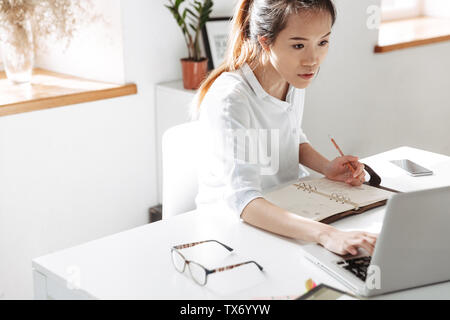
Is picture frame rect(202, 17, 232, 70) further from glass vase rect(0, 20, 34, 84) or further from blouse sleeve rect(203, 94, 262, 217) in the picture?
blouse sleeve rect(203, 94, 262, 217)

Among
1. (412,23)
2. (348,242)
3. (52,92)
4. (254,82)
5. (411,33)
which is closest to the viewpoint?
(348,242)

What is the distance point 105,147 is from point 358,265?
141cm

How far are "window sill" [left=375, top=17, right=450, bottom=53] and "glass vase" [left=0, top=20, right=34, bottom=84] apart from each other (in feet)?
5.34

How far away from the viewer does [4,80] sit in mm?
2420

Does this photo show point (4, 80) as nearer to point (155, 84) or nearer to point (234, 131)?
point (155, 84)

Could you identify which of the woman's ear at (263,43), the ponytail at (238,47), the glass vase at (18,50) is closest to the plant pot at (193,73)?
the glass vase at (18,50)

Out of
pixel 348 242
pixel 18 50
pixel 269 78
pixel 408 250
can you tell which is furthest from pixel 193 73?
pixel 408 250

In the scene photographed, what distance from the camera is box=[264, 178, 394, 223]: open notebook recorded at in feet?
4.60

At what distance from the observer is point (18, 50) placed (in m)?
2.26

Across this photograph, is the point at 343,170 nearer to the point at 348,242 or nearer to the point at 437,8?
the point at 348,242

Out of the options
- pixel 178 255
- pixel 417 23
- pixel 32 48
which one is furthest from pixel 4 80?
pixel 417 23

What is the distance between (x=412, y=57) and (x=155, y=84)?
4.95 feet

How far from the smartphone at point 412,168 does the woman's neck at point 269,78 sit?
0.43 meters

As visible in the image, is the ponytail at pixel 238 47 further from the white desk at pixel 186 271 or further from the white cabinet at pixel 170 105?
the white cabinet at pixel 170 105
